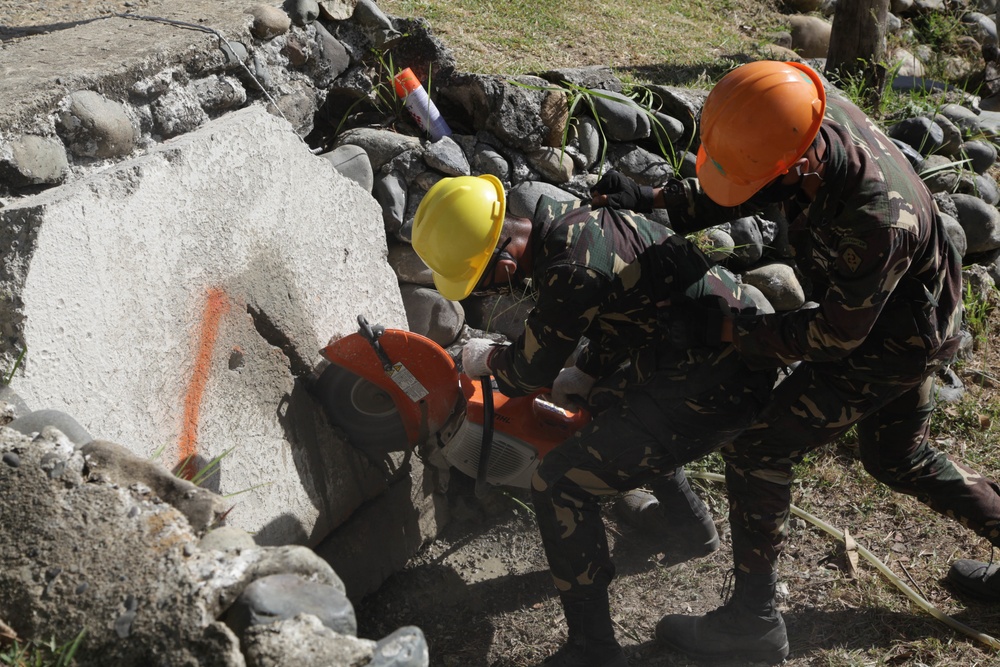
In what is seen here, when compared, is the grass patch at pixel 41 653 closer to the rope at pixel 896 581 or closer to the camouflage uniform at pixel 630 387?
the camouflage uniform at pixel 630 387

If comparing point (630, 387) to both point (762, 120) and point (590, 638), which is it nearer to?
point (590, 638)

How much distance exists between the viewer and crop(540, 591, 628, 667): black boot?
2.87 m

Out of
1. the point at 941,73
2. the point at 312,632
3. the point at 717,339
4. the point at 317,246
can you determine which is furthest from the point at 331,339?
the point at 941,73

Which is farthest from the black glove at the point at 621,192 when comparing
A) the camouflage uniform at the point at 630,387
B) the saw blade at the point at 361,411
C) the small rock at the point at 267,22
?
the small rock at the point at 267,22

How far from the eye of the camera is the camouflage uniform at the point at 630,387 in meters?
2.71

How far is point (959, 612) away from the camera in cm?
319

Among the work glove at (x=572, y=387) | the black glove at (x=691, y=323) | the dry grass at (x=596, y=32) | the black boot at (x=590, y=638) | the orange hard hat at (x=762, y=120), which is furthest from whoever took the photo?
the dry grass at (x=596, y=32)

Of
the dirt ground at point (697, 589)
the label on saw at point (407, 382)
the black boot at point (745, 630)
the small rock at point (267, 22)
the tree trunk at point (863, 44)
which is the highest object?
the small rock at point (267, 22)

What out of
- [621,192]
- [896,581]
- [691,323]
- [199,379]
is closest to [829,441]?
[691,323]

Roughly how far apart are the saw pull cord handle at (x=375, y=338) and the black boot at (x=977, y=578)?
2.19 metres

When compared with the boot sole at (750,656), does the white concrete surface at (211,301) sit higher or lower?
higher

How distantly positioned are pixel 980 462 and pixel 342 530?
9.07ft

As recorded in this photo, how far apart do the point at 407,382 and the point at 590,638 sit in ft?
3.38

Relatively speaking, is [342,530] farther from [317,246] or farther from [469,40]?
[469,40]
